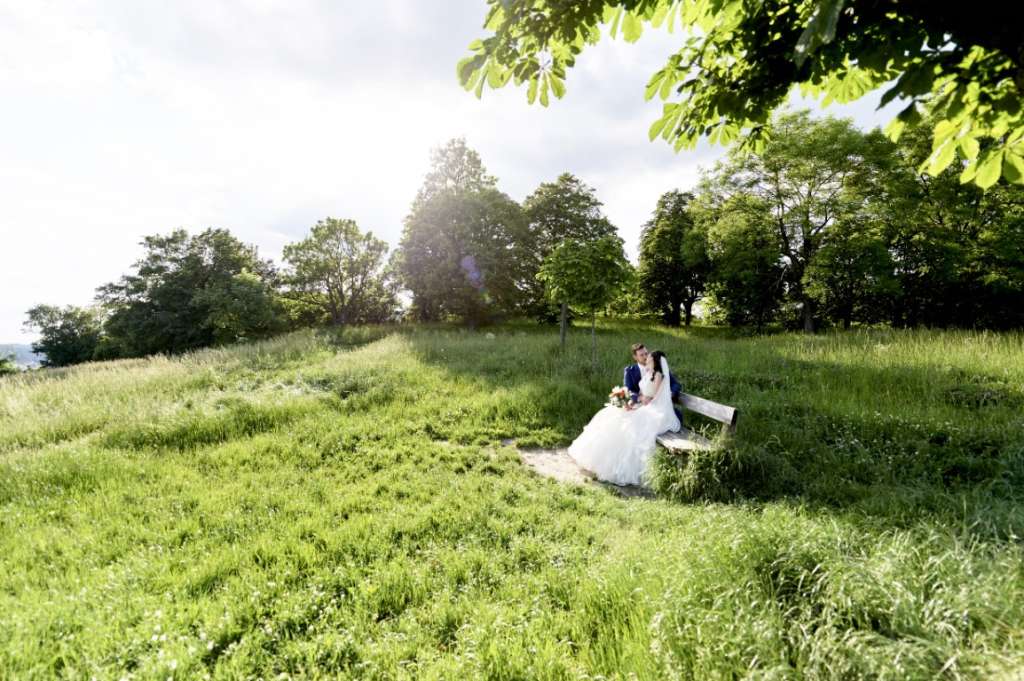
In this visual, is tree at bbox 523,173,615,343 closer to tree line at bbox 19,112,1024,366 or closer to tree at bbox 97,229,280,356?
tree line at bbox 19,112,1024,366

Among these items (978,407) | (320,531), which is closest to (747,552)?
(320,531)

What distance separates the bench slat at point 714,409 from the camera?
528 centimetres

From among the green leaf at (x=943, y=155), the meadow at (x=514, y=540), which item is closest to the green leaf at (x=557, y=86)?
the green leaf at (x=943, y=155)

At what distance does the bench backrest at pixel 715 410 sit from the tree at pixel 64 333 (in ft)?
199

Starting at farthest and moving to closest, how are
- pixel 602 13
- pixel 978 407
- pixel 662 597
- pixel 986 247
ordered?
pixel 986 247 → pixel 978 407 → pixel 662 597 → pixel 602 13

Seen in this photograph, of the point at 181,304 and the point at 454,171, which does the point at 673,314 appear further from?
the point at 181,304

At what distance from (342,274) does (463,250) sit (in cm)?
1100

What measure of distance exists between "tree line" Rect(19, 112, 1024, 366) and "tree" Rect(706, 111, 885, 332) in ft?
0.24

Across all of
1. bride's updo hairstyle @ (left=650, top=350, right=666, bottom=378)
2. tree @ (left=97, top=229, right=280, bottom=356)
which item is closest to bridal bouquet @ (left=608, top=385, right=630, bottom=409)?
bride's updo hairstyle @ (left=650, top=350, right=666, bottom=378)

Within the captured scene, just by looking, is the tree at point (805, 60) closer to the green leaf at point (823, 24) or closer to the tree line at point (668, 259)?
the green leaf at point (823, 24)

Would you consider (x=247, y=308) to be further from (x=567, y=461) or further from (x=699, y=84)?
(x=699, y=84)

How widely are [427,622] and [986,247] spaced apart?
940 inches

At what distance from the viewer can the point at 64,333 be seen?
4634cm

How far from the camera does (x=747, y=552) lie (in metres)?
2.80
